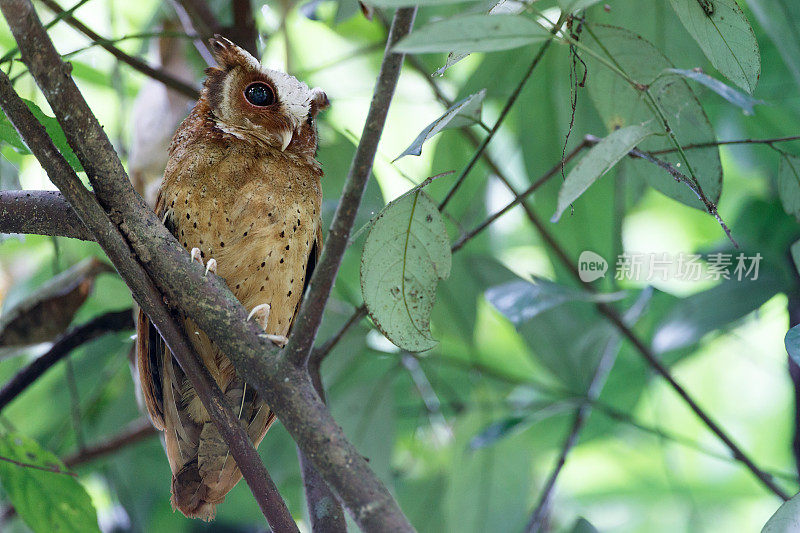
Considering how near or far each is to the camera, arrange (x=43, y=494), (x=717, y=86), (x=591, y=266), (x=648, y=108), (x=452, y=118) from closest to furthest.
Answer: (x=717, y=86), (x=452, y=118), (x=648, y=108), (x=43, y=494), (x=591, y=266)

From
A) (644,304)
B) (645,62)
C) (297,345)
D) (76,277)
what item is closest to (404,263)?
(297,345)

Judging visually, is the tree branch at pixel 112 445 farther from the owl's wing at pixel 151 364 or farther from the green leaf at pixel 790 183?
the green leaf at pixel 790 183

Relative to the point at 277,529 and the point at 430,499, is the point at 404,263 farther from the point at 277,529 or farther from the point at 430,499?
the point at 430,499

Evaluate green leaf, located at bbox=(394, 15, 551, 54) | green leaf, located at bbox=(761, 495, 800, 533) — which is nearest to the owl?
green leaf, located at bbox=(394, 15, 551, 54)

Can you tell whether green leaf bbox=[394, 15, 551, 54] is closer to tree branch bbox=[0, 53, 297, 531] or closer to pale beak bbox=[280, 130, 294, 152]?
tree branch bbox=[0, 53, 297, 531]

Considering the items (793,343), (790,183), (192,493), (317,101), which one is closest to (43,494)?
(192,493)

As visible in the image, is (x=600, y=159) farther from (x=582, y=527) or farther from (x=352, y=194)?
(x=582, y=527)
